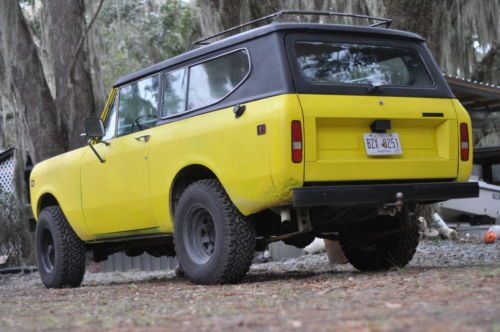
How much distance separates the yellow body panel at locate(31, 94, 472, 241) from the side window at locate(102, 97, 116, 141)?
0.51ft

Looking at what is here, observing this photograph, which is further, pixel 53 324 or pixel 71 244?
pixel 71 244

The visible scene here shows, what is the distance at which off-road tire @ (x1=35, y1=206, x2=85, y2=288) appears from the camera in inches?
349

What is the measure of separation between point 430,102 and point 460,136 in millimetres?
397

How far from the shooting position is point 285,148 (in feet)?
20.7

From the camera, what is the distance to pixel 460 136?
724 centimetres

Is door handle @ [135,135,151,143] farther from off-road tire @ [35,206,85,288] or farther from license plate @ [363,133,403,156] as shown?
license plate @ [363,133,403,156]

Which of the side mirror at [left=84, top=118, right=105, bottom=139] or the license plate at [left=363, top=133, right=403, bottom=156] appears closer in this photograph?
the license plate at [left=363, top=133, right=403, bottom=156]

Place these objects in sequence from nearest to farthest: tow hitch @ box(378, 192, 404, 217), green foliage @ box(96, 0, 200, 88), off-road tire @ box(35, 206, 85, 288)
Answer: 1. tow hitch @ box(378, 192, 404, 217)
2. off-road tire @ box(35, 206, 85, 288)
3. green foliage @ box(96, 0, 200, 88)

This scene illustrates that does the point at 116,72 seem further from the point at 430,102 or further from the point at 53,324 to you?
the point at 53,324

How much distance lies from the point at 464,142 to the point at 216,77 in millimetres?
2197

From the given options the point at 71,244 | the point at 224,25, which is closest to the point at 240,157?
the point at 71,244

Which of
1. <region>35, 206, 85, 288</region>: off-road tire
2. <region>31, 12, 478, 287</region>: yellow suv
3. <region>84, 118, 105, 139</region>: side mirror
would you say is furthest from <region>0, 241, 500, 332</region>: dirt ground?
<region>84, 118, 105, 139</region>: side mirror

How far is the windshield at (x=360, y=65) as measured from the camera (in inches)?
271

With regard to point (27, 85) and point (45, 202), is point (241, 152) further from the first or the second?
point (27, 85)
